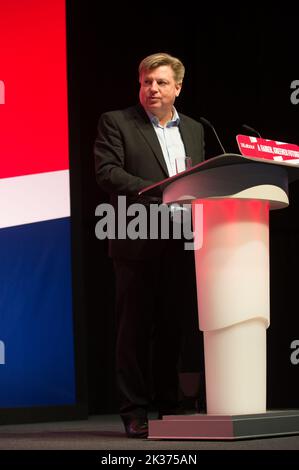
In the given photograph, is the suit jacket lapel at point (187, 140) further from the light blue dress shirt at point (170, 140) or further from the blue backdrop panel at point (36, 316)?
the blue backdrop panel at point (36, 316)

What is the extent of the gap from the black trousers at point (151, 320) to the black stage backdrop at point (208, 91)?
1953 mm

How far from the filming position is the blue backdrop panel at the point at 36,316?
455cm

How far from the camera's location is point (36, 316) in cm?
467

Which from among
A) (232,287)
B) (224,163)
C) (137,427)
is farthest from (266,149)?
(137,427)

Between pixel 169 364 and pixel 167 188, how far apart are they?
0.79 m

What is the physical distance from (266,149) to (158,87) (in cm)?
66

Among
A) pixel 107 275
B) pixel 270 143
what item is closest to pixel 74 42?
pixel 107 275

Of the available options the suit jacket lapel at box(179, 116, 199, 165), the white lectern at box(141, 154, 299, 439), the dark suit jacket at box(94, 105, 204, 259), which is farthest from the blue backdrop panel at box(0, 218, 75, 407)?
the white lectern at box(141, 154, 299, 439)

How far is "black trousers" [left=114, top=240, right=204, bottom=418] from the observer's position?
3205 millimetres

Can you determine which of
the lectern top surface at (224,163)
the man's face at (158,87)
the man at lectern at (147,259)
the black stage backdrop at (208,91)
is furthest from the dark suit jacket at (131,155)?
the black stage backdrop at (208,91)

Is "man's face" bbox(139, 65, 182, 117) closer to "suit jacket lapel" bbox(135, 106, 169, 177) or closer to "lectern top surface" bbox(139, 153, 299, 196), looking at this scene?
"suit jacket lapel" bbox(135, 106, 169, 177)

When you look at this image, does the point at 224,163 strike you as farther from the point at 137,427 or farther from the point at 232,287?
the point at 137,427

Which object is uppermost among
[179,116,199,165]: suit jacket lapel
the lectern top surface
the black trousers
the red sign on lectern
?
[179,116,199,165]: suit jacket lapel

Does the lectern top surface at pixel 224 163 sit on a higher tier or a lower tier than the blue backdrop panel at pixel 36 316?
higher
